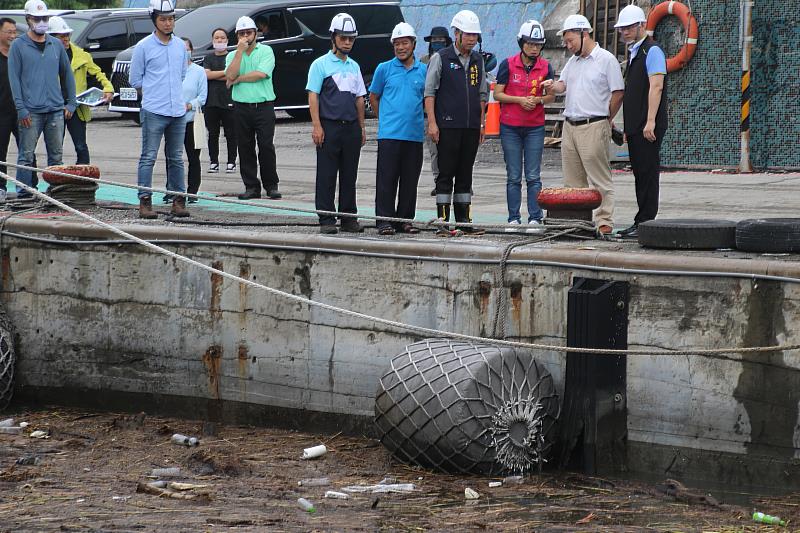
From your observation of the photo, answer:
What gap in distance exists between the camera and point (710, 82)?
14852 millimetres

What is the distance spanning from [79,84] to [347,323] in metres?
5.94

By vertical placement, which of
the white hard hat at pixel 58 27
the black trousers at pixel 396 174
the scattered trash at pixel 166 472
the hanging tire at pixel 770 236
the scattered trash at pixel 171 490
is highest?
the white hard hat at pixel 58 27

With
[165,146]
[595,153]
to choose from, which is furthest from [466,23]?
[165,146]

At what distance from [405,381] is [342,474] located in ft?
2.28

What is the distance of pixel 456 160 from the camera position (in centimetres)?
967

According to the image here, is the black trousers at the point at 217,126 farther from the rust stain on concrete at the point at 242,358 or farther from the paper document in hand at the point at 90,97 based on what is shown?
the rust stain on concrete at the point at 242,358

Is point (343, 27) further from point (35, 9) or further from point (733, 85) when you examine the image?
point (733, 85)

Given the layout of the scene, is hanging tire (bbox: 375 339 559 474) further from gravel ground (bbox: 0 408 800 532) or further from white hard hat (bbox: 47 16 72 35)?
white hard hat (bbox: 47 16 72 35)

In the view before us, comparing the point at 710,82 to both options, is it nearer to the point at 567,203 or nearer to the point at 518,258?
the point at 567,203

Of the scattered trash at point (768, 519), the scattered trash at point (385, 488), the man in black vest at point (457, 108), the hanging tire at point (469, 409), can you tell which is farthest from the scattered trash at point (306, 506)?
the man in black vest at point (457, 108)

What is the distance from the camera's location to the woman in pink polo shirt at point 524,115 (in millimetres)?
10219

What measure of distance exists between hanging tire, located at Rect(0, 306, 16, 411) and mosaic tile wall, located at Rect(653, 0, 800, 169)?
8635mm

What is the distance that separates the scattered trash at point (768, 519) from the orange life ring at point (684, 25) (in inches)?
358

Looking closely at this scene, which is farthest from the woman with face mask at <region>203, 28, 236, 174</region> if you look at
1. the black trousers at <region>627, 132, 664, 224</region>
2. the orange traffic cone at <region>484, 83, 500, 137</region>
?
the black trousers at <region>627, 132, 664, 224</region>
